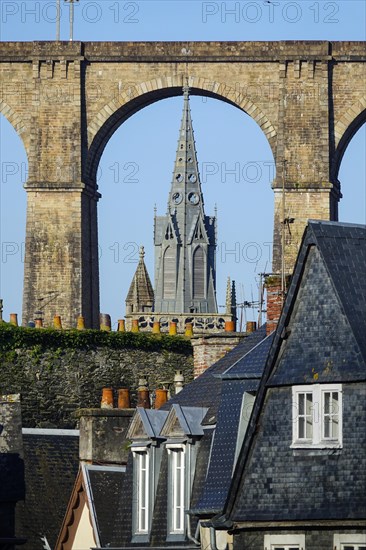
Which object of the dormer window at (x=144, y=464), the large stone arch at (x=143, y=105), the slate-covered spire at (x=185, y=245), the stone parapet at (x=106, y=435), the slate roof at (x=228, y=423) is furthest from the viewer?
the slate-covered spire at (x=185, y=245)

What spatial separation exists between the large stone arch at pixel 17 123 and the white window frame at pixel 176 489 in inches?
1243

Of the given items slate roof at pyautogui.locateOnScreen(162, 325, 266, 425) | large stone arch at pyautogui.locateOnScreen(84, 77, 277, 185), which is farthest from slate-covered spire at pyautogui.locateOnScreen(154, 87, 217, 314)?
slate roof at pyautogui.locateOnScreen(162, 325, 266, 425)

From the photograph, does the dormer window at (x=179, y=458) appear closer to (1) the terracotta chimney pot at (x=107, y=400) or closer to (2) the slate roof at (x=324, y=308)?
(2) the slate roof at (x=324, y=308)

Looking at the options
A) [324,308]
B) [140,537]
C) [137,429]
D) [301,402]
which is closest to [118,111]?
[137,429]

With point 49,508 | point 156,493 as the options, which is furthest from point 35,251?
point 156,493

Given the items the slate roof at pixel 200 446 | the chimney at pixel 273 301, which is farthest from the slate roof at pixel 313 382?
the chimney at pixel 273 301

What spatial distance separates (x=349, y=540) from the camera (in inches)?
1003

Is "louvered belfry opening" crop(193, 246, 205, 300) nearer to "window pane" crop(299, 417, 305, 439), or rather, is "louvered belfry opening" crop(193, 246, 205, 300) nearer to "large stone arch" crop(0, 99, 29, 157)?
"large stone arch" crop(0, 99, 29, 157)

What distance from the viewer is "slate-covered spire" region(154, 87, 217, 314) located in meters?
69.4

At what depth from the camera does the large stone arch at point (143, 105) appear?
196ft

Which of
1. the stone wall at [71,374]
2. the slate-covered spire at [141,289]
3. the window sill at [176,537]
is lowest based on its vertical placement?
the window sill at [176,537]

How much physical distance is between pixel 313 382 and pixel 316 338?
0.74 meters

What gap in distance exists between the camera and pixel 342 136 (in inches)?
2349

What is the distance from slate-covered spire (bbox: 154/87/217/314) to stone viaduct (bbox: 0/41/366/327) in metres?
8.85
